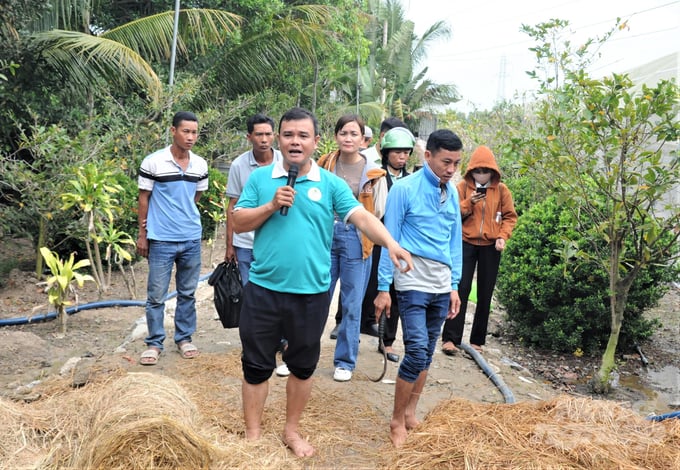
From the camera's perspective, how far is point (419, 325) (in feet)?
11.8

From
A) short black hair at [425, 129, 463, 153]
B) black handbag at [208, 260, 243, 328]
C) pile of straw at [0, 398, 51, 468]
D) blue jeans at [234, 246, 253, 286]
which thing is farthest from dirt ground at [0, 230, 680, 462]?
short black hair at [425, 129, 463, 153]

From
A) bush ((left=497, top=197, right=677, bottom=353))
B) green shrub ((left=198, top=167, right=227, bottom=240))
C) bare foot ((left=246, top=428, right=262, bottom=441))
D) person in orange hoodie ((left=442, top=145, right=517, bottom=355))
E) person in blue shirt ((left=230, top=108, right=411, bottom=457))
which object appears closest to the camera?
person in blue shirt ((left=230, top=108, right=411, bottom=457))

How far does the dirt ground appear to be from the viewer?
15.0 feet

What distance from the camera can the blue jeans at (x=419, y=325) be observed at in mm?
3549

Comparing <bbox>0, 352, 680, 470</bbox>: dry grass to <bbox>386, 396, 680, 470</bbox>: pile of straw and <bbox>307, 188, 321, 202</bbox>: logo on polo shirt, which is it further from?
<bbox>307, 188, 321, 202</bbox>: logo on polo shirt

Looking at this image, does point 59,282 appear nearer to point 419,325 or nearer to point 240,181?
point 240,181

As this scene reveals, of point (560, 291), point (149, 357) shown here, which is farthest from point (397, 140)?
point (149, 357)

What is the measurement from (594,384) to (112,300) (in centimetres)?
500

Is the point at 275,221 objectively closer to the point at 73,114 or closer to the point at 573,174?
the point at 573,174

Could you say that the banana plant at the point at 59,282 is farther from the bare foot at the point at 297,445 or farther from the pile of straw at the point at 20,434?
the bare foot at the point at 297,445

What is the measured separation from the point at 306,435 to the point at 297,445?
0.29 metres

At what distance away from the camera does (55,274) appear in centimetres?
557

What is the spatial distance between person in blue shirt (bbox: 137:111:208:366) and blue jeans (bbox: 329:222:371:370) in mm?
1247

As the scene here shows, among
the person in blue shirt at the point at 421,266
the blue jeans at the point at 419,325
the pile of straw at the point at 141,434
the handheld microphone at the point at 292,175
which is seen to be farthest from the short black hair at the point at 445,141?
the pile of straw at the point at 141,434
